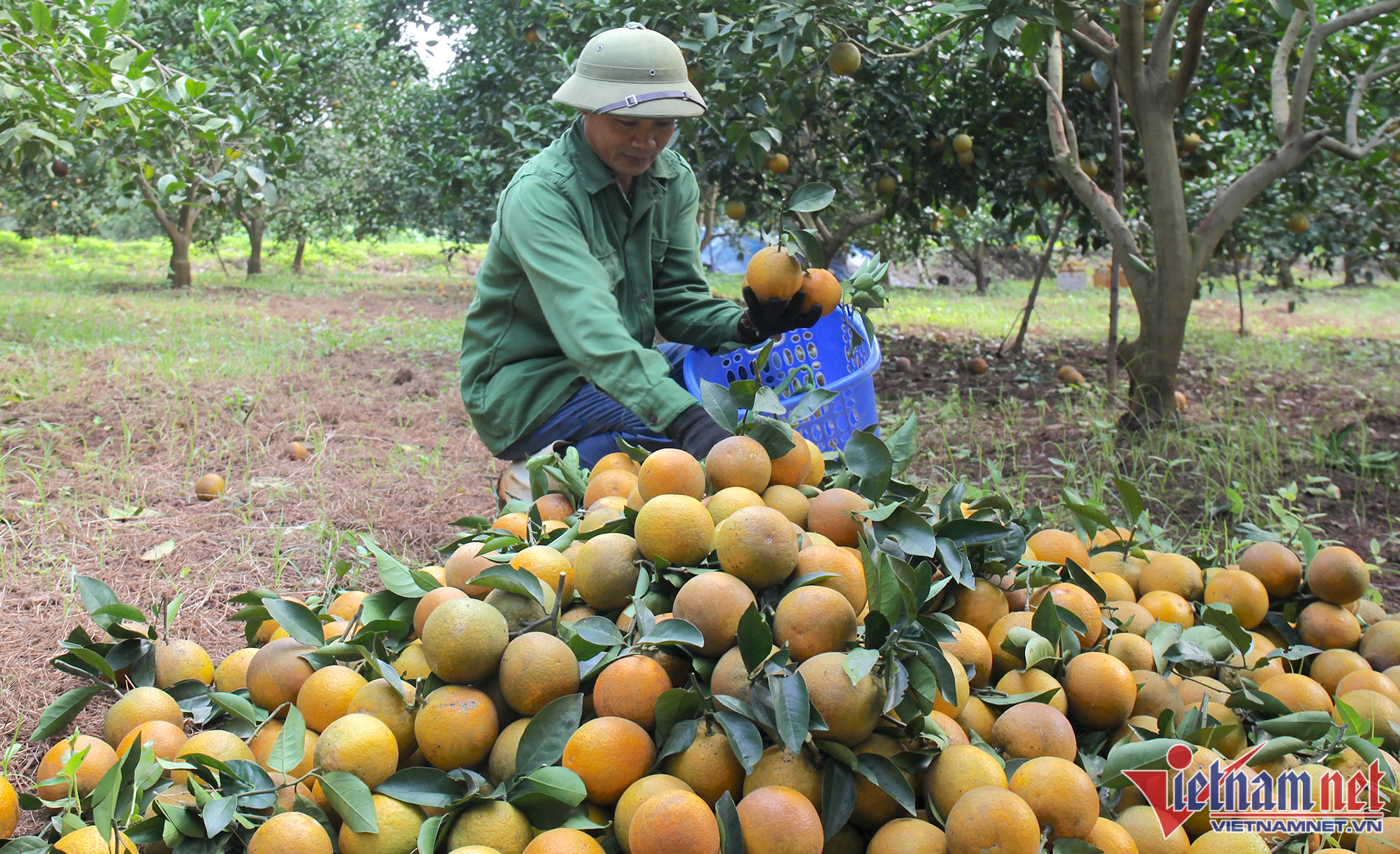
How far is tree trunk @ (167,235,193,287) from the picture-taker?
1197 cm

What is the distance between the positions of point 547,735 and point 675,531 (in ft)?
1.26

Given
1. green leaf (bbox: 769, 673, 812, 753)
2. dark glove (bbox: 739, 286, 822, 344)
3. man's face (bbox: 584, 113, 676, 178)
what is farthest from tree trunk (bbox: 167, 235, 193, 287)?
green leaf (bbox: 769, 673, 812, 753)

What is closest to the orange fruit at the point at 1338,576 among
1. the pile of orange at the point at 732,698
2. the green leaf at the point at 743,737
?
the pile of orange at the point at 732,698

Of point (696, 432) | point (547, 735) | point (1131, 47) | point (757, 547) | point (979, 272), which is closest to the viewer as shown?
point (547, 735)

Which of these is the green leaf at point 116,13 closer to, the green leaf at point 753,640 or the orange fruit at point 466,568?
the orange fruit at point 466,568

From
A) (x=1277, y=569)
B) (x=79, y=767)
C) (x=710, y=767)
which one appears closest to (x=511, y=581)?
(x=710, y=767)

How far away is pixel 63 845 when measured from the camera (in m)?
1.23

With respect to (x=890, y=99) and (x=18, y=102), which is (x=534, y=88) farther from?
(x=18, y=102)

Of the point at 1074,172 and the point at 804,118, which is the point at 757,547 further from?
the point at 804,118

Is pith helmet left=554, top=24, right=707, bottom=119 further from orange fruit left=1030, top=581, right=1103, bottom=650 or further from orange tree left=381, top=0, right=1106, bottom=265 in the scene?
orange fruit left=1030, top=581, right=1103, bottom=650

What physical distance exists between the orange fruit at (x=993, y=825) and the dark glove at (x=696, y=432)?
3.71ft

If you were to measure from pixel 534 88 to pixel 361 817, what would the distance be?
533 centimetres

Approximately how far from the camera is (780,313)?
2.60m

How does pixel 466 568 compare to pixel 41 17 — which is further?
pixel 41 17
